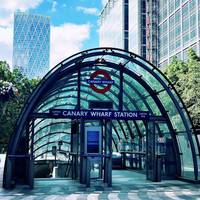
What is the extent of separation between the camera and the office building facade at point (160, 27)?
74.9 metres

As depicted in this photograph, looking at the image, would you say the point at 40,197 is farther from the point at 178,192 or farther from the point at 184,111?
the point at 184,111

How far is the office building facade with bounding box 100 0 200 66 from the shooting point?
246 feet

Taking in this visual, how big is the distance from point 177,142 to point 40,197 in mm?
8173

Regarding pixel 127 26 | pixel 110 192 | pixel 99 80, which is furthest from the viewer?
pixel 127 26

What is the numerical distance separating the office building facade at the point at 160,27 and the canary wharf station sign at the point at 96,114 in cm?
5465

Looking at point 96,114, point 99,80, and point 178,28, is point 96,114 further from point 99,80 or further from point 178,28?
point 178,28

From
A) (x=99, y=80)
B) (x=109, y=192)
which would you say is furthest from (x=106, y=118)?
(x=109, y=192)

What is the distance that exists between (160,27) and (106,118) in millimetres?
81262

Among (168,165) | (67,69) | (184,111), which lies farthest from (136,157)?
(67,69)

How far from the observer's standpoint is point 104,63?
18484 millimetres

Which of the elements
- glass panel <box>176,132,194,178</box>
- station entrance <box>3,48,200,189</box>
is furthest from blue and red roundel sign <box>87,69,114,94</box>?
glass panel <box>176,132,194,178</box>

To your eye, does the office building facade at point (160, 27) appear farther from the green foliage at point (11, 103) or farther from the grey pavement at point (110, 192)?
the grey pavement at point (110, 192)

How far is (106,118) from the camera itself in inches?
655

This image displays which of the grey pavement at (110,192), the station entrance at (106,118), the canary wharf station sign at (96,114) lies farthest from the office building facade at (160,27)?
the grey pavement at (110,192)
